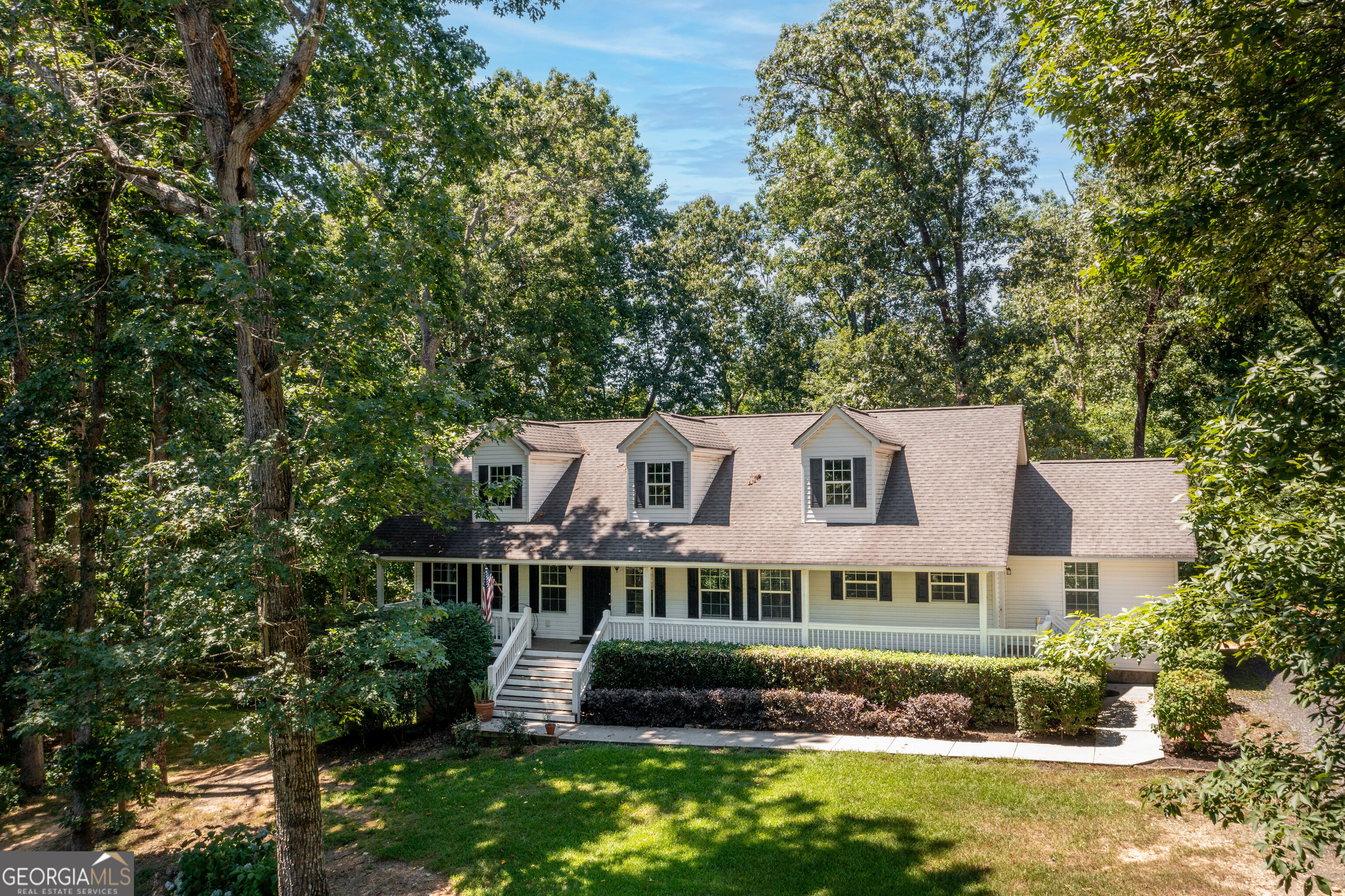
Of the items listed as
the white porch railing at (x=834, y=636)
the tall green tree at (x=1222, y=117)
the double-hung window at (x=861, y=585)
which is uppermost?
the tall green tree at (x=1222, y=117)

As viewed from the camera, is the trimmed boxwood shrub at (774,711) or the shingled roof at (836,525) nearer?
the trimmed boxwood shrub at (774,711)

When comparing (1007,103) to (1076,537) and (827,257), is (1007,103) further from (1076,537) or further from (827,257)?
(1076,537)

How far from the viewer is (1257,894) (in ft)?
28.9

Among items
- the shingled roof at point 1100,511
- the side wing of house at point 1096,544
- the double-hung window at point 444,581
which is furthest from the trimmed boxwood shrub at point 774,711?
the double-hung window at point 444,581

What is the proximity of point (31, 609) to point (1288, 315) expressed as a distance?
123ft

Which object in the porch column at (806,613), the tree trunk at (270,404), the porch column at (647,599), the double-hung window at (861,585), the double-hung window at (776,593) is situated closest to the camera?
the tree trunk at (270,404)

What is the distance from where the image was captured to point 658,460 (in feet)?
69.2

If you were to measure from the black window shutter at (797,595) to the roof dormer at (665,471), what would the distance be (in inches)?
127

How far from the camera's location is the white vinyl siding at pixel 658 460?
2080cm

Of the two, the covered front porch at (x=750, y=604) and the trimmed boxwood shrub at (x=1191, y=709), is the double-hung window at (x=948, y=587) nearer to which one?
the covered front porch at (x=750, y=604)

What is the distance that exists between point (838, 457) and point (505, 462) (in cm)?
973

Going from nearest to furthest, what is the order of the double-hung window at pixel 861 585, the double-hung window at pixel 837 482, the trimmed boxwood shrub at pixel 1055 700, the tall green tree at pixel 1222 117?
the tall green tree at pixel 1222 117 < the trimmed boxwood shrub at pixel 1055 700 < the double-hung window at pixel 861 585 < the double-hung window at pixel 837 482

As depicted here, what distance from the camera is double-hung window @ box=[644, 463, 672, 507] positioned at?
21.0 meters

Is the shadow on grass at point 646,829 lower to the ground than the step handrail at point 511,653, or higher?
lower
